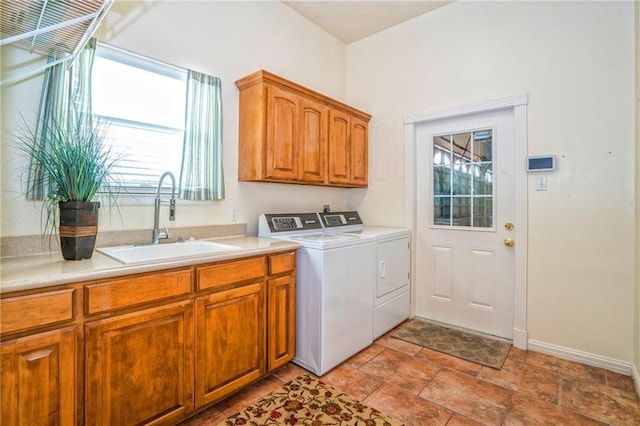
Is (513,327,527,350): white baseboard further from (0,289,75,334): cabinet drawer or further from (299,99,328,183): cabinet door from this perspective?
(0,289,75,334): cabinet drawer

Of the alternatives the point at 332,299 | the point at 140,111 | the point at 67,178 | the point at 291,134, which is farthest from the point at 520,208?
the point at 67,178

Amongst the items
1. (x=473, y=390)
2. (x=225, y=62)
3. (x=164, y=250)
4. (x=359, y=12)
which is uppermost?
(x=359, y=12)

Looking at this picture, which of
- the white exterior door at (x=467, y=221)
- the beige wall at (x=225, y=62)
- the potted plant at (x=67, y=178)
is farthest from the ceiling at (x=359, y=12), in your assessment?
the potted plant at (x=67, y=178)

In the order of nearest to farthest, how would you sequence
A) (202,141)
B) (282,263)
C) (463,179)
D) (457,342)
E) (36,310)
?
(36,310) < (282,263) < (202,141) < (457,342) < (463,179)

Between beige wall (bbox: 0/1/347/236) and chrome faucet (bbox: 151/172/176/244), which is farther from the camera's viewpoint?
chrome faucet (bbox: 151/172/176/244)

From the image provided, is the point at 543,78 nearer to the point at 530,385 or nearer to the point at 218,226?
the point at 530,385

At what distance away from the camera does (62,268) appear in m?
1.36

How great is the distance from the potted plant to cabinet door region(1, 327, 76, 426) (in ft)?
1.48

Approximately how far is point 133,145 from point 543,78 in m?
3.07

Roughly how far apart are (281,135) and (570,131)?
220cm

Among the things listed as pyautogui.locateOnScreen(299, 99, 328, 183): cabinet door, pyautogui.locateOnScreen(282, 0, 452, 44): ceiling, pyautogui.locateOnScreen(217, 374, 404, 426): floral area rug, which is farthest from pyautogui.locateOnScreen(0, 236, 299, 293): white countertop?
pyautogui.locateOnScreen(282, 0, 452, 44): ceiling

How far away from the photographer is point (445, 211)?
3096 millimetres

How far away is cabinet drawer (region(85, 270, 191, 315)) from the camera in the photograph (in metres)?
1.32

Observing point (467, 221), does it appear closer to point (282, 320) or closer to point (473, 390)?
point (473, 390)
